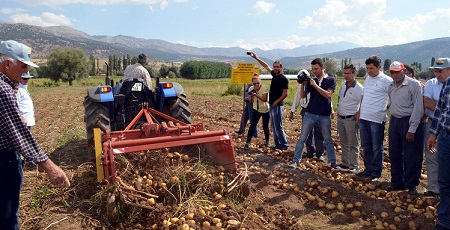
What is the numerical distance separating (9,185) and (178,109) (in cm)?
389

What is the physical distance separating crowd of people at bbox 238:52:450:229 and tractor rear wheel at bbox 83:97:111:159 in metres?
3.15

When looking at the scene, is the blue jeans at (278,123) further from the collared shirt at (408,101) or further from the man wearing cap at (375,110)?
the collared shirt at (408,101)

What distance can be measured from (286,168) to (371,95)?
5.73 feet

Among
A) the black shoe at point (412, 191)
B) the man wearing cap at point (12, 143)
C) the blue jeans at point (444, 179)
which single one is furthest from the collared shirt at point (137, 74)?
the blue jeans at point (444, 179)

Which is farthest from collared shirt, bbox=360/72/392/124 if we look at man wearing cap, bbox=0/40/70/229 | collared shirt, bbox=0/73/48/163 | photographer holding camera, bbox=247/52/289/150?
collared shirt, bbox=0/73/48/163

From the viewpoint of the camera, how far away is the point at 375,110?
215 inches

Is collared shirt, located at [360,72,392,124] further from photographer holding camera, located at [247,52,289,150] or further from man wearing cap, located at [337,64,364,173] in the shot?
photographer holding camera, located at [247,52,289,150]

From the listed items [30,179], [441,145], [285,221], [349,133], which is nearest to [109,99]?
[30,179]

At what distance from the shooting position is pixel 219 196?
4.11 metres

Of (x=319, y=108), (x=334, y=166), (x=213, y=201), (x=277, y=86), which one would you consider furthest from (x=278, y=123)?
(x=213, y=201)

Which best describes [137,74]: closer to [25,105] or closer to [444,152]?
[25,105]

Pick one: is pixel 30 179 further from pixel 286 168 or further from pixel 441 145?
pixel 441 145

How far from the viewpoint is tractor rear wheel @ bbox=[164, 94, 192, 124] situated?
6586 mm

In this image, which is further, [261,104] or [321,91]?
[261,104]
